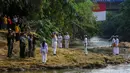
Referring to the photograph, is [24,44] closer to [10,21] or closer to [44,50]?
[44,50]

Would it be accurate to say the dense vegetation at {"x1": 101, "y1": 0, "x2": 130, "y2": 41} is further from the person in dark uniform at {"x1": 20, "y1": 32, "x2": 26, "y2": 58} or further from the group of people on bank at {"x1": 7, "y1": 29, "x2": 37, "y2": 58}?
the person in dark uniform at {"x1": 20, "y1": 32, "x2": 26, "y2": 58}

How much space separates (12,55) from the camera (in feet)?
92.2

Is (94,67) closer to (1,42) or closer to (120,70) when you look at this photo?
(120,70)

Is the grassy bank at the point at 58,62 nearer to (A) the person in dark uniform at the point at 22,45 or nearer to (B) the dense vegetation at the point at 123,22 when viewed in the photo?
(A) the person in dark uniform at the point at 22,45

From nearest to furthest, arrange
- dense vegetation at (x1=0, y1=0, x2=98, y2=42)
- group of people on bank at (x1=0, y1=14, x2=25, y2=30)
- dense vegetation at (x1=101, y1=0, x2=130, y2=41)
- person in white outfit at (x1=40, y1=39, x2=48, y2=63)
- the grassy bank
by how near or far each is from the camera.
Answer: the grassy bank, person in white outfit at (x1=40, y1=39, x2=48, y2=63), dense vegetation at (x1=0, y1=0, x2=98, y2=42), group of people on bank at (x1=0, y1=14, x2=25, y2=30), dense vegetation at (x1=101, y1=0, x2=130, y2=41)

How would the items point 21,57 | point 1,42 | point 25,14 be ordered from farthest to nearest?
point 25,14 → point 1,42 → point 21,57

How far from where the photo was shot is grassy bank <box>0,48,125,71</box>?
25600 mm

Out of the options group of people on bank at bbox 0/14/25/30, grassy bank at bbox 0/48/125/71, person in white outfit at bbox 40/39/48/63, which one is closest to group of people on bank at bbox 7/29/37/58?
grassy bank at bbox 0/48/125/71

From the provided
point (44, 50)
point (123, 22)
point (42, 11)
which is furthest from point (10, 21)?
point (123, 22)

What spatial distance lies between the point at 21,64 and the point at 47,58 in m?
2.56

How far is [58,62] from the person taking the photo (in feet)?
89.8

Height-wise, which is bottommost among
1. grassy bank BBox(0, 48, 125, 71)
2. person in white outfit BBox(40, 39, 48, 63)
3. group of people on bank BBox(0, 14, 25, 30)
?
grassy bank BBox(0, 48, 125, 71)

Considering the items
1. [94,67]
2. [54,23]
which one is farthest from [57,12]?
[94,67]

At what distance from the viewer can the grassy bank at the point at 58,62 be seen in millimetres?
25600
